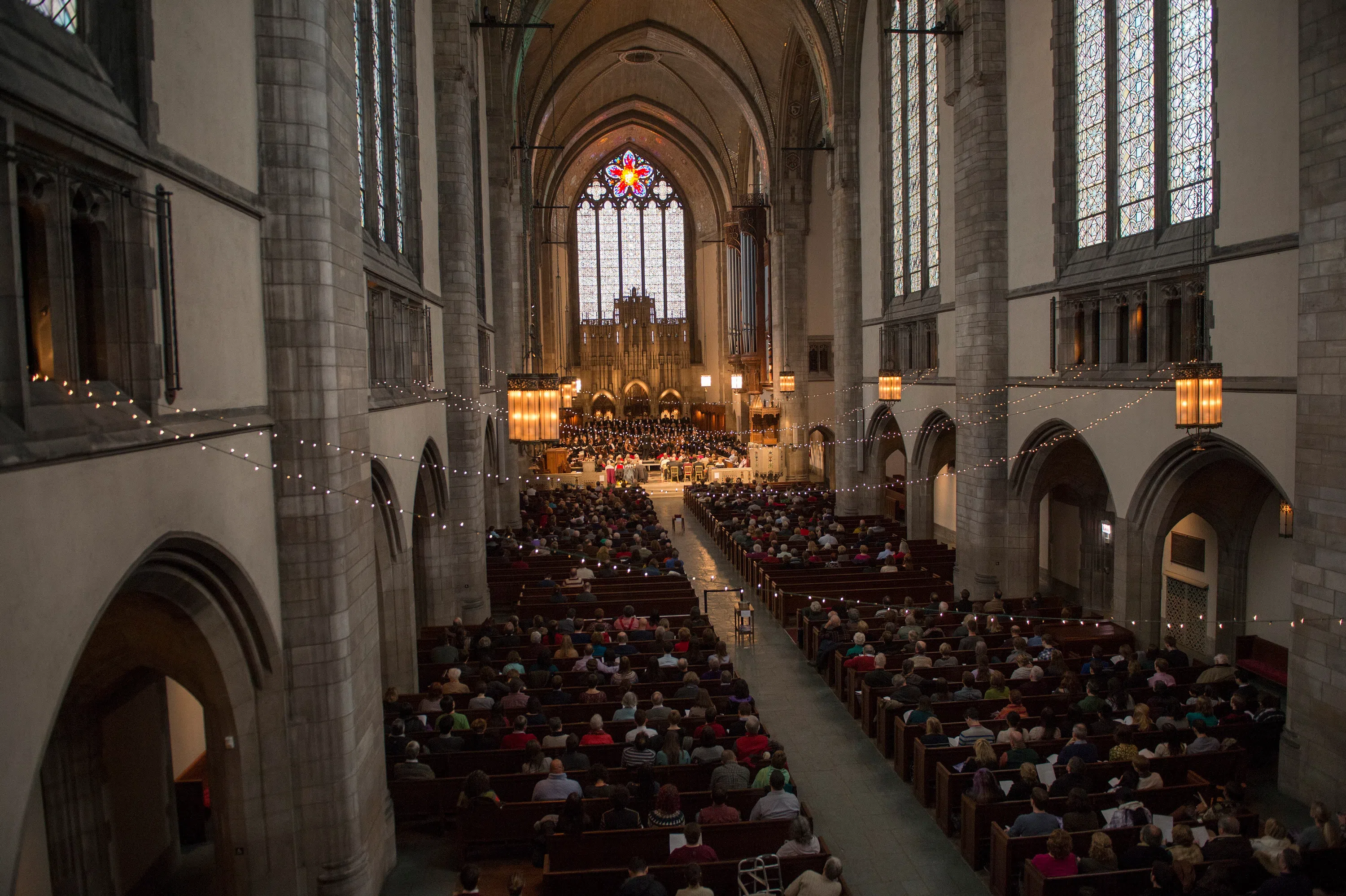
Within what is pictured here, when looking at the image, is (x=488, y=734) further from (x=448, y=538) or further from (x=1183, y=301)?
(x=1183, y=301)

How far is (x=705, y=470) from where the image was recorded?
4084cm

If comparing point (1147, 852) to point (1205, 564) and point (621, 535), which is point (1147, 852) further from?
point (621, 535)

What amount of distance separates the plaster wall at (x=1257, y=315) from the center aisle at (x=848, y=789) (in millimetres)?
6534

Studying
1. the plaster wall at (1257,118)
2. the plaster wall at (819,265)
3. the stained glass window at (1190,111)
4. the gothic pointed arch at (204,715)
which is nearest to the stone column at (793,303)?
the plaster wall at (819,265)

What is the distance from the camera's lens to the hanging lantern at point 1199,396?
35.7ft

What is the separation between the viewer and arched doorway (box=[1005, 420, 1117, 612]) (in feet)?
57.0

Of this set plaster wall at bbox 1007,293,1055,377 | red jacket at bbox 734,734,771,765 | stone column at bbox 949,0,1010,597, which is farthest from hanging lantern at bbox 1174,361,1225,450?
stone column at bbox 949,0,1010,597

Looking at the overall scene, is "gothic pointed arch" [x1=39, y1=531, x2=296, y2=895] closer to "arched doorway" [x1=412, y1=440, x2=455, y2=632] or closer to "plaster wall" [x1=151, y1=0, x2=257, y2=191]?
"plaster wall" [x1=151, y1=0, x2=257, y2=191]

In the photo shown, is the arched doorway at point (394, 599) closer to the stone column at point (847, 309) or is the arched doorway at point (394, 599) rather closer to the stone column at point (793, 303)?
the stone column at point (847, 309)

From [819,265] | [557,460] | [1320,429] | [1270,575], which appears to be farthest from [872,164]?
[557,460]

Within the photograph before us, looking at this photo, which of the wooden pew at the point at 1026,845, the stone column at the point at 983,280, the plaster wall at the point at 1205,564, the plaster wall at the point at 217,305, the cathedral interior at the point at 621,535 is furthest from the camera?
the stone column at the point at 983,280

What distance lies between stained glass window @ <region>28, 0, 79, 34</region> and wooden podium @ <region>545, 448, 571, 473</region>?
34.4 m

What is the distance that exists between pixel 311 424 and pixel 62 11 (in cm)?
333

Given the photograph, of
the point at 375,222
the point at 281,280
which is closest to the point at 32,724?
the point at 281,280
